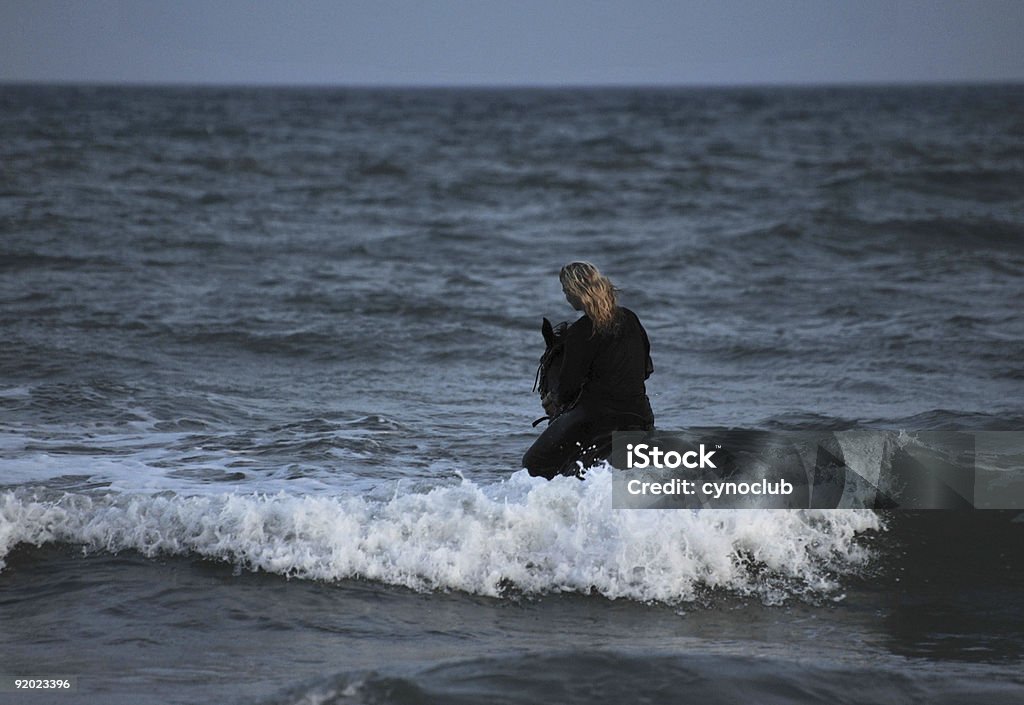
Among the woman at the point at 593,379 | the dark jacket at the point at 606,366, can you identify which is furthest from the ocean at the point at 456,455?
the dark jacket at the point at 606,366

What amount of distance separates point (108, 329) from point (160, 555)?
735 cm

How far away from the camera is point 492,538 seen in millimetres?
6652

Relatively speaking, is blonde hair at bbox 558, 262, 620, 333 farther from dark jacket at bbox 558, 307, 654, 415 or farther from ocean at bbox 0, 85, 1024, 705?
ocean at bbox 0, 85, 1024, 705

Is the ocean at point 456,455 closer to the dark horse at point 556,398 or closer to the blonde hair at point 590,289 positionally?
the dark horse at point 556,398

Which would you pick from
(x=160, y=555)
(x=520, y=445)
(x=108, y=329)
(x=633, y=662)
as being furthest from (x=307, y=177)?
(x=633, y=662)

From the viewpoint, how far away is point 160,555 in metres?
6.68

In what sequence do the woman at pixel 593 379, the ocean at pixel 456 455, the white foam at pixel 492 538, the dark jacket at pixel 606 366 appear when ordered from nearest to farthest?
the ocean at pixel 456 455 → the white foam at pixel 492 538 → the woman at pixel 593 379 → the dark jacket at pixel 606 366

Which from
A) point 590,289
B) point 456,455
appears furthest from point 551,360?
point 456,455

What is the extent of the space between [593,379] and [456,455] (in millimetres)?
2473

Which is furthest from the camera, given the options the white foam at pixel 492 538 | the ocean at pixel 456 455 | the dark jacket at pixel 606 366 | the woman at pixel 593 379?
the dark jacket at pixel 606 366

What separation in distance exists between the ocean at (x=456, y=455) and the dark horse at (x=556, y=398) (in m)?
0.11

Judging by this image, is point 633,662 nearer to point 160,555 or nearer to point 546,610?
point 546,610

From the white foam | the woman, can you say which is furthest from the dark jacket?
the white foam

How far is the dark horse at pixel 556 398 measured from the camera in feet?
21.8
